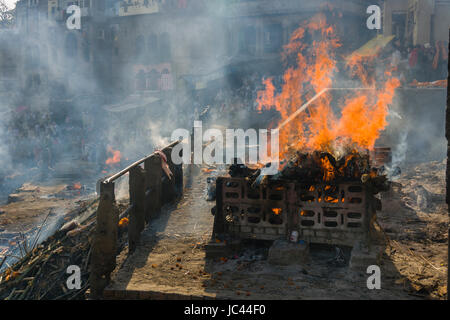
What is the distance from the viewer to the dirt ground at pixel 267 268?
5.26 meters

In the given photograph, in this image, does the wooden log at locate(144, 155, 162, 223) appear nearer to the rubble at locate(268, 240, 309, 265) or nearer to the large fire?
the large fire

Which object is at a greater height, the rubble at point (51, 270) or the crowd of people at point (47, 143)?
the crowd of people at point (47, 143)

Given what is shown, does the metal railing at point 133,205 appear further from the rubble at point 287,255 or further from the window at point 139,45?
the window at point 139,45

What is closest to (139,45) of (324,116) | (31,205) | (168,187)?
(31,205)

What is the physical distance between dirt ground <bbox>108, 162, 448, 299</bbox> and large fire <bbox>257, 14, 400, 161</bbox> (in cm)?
155

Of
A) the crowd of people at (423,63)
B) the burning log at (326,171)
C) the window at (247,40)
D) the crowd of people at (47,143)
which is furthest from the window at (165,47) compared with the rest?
the burning log at (326,171)

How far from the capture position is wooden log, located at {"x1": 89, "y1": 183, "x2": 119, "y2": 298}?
18.0 feet

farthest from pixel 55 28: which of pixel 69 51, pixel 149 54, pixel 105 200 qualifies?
pixel 105 200

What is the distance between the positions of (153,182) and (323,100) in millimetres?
8800

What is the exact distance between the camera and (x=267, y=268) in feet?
19.6

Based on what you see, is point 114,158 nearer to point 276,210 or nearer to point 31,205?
point 31,205

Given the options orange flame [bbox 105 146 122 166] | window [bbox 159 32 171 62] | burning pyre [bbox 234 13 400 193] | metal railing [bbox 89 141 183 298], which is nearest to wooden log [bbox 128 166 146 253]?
metal railing [bbox 89 141 183 298]

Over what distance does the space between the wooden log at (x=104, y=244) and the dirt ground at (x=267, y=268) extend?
0.62 ft
